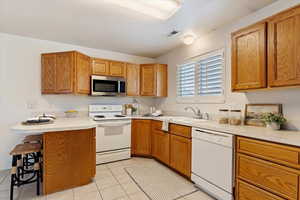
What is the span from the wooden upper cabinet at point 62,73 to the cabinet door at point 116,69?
2.21ft

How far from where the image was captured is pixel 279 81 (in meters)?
1.61

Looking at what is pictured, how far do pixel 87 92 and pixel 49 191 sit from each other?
1780 mm

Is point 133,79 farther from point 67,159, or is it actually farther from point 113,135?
point 67,159

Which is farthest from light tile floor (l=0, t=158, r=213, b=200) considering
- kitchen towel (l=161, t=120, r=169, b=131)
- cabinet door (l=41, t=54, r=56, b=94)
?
cabinet door (l=41, t=54, r=56, b=94)

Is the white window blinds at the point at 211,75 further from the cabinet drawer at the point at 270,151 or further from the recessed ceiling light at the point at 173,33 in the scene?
the cabinet drawer at the point at 270,151

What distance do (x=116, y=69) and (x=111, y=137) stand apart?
1517 mm

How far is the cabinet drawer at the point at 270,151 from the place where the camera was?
1255 mm

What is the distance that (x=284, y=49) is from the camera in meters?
1.56

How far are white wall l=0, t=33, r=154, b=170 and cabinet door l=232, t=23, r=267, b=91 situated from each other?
10.4ft

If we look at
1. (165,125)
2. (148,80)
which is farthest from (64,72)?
(165,125)

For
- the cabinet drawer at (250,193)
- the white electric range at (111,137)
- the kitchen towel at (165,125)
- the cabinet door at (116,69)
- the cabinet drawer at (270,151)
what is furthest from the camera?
the cabinet door at (116,69)

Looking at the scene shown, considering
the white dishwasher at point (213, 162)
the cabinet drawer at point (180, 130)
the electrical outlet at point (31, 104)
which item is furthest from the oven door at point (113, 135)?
the white dishwasher at point (213, 162)

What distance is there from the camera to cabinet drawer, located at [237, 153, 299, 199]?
49.6 inches

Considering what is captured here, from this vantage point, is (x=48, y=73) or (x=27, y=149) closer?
(x=27, y=149)
